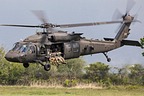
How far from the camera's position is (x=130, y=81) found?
212 ft

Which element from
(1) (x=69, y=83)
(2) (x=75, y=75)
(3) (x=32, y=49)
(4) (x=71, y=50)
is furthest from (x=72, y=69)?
(3) (x=32, y=49)

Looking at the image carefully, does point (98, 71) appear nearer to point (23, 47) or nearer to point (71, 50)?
point (71, 50)

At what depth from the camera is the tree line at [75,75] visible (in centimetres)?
6300

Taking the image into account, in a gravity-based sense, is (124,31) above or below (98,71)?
above

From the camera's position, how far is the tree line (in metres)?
63.0

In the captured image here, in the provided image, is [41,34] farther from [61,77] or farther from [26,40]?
[61,77]

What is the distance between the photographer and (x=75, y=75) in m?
68.6

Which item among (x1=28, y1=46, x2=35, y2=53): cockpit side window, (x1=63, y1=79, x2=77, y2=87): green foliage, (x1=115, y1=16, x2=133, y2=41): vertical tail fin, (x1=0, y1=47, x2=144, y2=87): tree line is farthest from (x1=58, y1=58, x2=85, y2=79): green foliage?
(x1=28, y1=46, x2=35, y2=53): cockpit side window

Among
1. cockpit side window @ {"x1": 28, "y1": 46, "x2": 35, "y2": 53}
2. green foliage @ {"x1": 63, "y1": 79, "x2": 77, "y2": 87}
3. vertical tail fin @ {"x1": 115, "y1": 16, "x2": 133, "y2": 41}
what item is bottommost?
green foliage @ {"x1": 63, "y1": 79, "x2": 77, "y2": 87}

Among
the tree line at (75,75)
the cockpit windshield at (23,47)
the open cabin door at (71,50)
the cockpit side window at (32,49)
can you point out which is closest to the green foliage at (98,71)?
the tree line at (75,75)

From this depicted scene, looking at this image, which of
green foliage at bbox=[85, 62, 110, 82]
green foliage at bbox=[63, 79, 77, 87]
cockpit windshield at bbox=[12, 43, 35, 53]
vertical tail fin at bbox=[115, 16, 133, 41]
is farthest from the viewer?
green foliage at bbox=[85, 62, 110, 82]

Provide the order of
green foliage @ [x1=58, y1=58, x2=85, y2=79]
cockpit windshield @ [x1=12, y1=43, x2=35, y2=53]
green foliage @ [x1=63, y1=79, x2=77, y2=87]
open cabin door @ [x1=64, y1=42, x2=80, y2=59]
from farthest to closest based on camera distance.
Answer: green foliage @ [x1=58, y1=58, x2=85, y2=79] → green foliage @ [x1=63, y1=79, x2=77, y2=87] → open cabin door @ [x1=64, y1=42, x2=80, y2=59] → cockpit windshield @ [x1=12, y1=43, x2=35, y2=53]

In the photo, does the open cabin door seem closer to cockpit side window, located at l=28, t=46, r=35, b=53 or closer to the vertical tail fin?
cockpit side window, located at l=28, t=46, r=35, b=53

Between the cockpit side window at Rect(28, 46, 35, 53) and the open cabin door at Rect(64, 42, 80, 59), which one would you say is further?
the open cabin door at Rect(64, 42, 80, 59)
